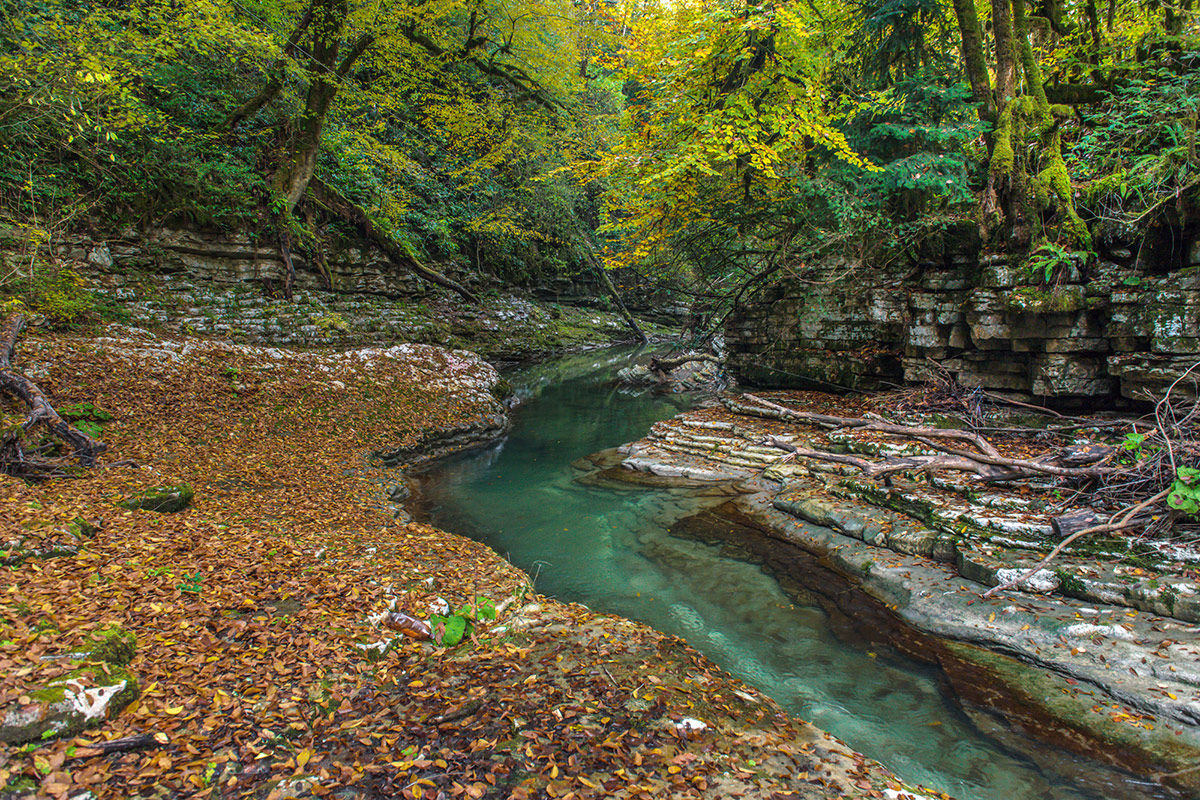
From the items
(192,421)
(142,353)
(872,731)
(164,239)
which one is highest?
(164,239)

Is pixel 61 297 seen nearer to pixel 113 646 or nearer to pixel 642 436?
pixel 113 646

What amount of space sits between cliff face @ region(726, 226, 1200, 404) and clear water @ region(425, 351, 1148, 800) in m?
5.92

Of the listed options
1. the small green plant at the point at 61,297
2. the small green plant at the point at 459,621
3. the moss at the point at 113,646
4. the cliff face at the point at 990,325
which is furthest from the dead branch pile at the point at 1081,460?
the small green plant at the point at 61,297

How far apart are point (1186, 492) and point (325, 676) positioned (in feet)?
25.6

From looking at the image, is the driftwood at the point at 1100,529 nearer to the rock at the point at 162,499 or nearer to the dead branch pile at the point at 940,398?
the dead branch pile at the point at 940,398

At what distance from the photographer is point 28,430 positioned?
686 centimetres

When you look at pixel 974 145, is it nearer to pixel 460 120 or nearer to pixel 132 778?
pixel 132 778

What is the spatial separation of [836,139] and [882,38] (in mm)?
4469

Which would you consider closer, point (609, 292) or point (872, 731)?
point (872, 731)

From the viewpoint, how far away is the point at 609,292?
3023 cm

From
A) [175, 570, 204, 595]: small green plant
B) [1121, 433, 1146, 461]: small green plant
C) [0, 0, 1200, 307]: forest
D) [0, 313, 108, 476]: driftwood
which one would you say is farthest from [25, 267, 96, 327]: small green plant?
[1121, 433, 1146, 461]: small green plant

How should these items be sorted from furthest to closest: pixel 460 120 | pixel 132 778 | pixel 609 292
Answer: pixel 609 292, pixel 460 120, pixel 132 778

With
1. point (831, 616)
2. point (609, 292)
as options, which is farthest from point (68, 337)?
point (609, 292)

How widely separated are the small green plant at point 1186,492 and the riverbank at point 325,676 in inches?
175
